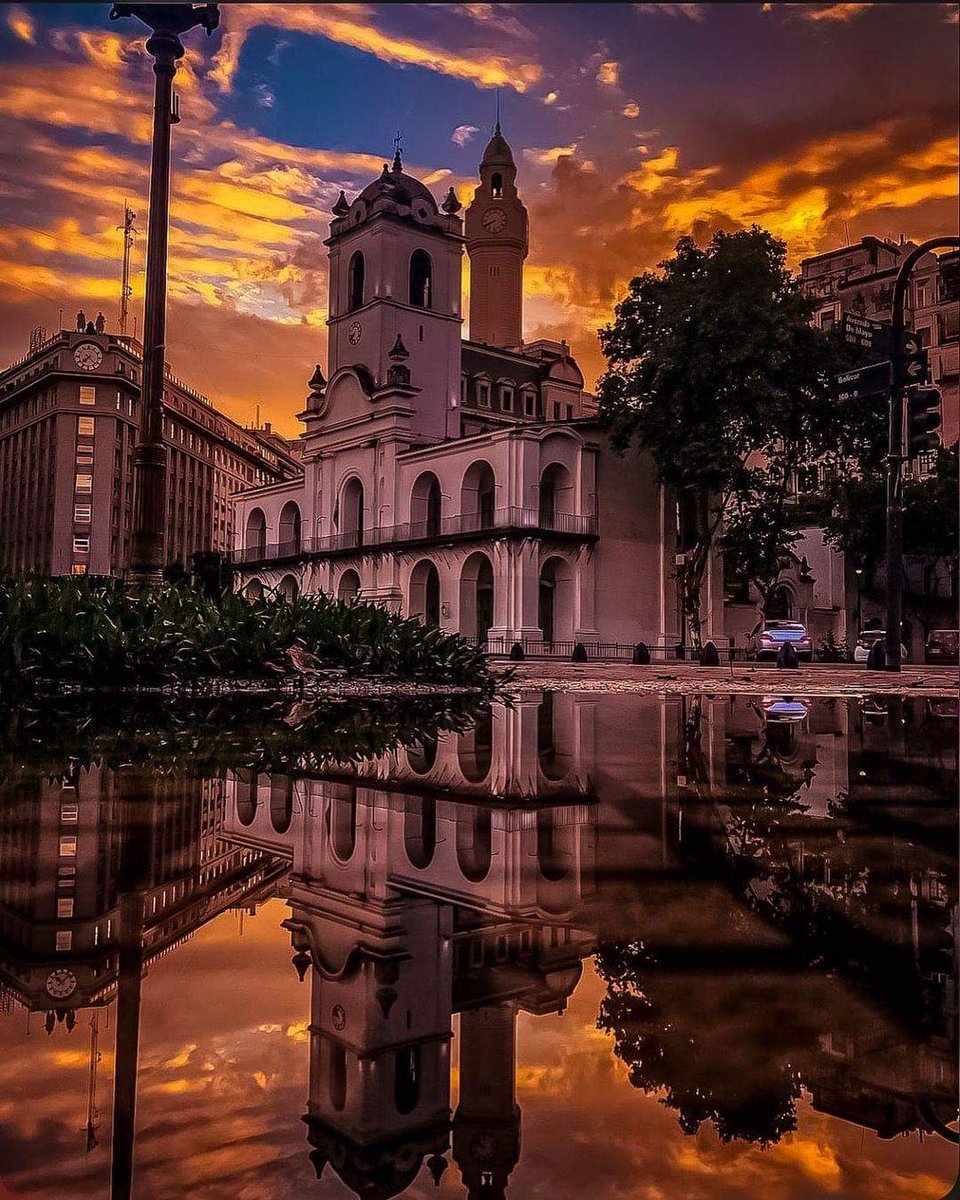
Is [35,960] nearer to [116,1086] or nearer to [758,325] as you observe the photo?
[116,1086]

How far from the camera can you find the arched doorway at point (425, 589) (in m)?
34.3

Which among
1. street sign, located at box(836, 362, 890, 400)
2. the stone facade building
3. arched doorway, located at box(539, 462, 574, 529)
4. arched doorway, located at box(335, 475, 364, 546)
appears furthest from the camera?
arched doorway, located at box(335, 475, 364, 546)

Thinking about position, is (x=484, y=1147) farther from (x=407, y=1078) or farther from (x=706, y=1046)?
(x=706, y=1046)

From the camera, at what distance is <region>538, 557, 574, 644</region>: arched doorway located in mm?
30797

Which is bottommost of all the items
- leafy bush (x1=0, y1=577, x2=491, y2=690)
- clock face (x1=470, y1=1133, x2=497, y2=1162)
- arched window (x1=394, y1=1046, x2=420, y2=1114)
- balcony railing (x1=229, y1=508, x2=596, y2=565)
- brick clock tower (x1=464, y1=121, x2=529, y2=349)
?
clock face (x1=470, y1=1133, x2=497, y2=1162)

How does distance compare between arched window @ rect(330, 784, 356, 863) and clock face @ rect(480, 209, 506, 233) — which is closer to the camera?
arched window @ rect(330, 784, 356, 863)

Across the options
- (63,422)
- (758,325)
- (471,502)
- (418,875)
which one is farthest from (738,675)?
(63,422)

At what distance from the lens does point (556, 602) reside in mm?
31391

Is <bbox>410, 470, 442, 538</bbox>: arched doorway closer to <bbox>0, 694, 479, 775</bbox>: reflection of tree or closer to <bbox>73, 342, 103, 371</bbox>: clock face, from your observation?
<bbox>73, 342, 103, 371</bbox>: clock face

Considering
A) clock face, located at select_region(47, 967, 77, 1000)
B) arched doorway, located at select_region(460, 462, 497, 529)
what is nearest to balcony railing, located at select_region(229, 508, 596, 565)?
arched doorway, located at select_region(460, 462, 497, 529)

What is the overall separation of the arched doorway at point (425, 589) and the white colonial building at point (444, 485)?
0.27 feet

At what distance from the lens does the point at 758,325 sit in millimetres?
25016

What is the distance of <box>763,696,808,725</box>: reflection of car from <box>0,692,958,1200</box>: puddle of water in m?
4.68

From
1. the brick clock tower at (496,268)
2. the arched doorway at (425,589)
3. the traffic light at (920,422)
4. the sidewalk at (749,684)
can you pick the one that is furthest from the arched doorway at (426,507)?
the traffic light at (920,422)
